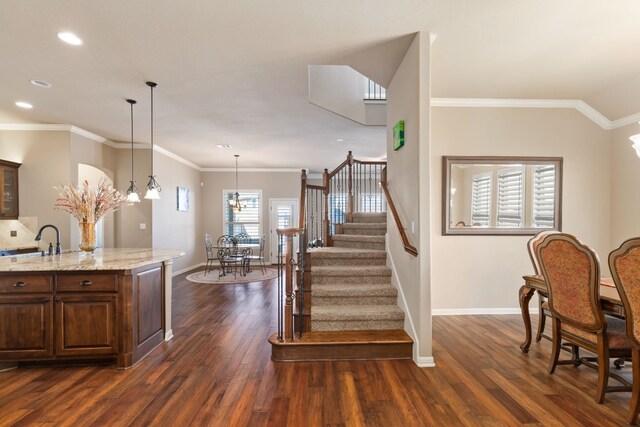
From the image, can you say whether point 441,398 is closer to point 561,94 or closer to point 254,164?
point 561,94

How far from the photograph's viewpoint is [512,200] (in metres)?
4.32

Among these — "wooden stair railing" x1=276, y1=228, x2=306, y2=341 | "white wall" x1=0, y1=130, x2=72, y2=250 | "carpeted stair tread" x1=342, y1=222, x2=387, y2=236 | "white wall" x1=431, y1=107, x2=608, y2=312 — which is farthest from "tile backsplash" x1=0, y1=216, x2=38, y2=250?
"white wall" x1=431, y1=107, x2=608, y2=312

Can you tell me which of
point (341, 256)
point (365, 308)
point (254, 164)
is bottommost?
point (365, 308)

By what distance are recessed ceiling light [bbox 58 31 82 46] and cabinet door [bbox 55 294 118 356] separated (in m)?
2.25

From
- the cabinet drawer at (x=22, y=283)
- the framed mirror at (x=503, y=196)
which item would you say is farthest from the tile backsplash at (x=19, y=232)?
the framed mirror at (x=503, y=196)

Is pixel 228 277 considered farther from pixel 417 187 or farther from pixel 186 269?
pixel 417 187

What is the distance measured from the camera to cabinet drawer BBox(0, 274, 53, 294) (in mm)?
2709

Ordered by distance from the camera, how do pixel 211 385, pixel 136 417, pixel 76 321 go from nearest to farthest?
pixel 136 417, pixel 211 385, pixel 76 321

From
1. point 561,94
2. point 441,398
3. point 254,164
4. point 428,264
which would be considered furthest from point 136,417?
point 254,164

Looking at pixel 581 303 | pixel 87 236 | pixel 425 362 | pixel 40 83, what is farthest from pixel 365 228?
pixel 40 83

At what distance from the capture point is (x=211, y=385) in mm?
2527

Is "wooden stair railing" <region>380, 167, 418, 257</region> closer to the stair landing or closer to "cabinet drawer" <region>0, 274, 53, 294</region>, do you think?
the stair landing

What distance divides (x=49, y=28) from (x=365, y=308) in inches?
152

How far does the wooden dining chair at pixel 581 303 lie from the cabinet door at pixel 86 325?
3.69m
